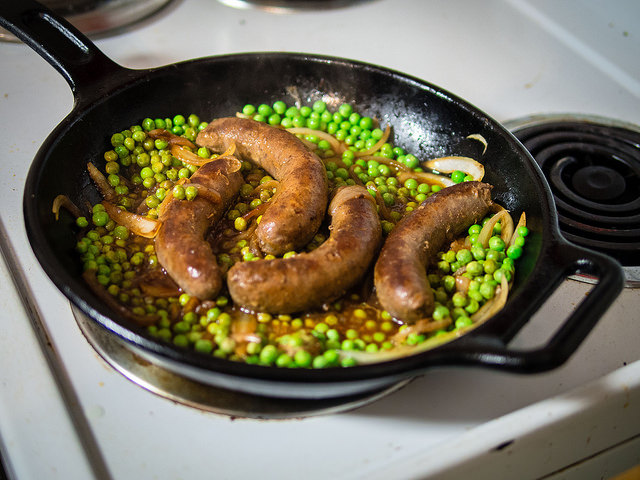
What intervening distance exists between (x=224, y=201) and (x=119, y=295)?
50 centimetres

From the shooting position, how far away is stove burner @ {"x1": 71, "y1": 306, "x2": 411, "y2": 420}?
171 centimetres

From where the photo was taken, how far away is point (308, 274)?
5.87ft

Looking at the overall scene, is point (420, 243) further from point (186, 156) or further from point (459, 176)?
point (186, 156)

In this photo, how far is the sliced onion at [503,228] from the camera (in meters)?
2.19

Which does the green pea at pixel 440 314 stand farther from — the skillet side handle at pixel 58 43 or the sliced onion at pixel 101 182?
the skillet side handle at pixel 58 43

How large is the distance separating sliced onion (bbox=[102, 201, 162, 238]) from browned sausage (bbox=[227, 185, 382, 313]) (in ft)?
1.48

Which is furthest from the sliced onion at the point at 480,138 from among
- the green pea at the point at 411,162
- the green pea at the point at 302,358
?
the green pea at the point at 302,358

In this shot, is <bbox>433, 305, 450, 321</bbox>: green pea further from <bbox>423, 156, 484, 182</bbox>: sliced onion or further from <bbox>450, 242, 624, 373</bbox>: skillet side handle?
<bbox>423, 156, 484, 182</bbox>: sliced onion

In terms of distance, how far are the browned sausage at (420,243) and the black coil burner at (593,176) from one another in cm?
40

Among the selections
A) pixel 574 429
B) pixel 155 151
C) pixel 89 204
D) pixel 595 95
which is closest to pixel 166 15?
pixel 155 151

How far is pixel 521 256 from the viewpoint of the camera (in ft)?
6.91

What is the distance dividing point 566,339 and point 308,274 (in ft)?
2.40

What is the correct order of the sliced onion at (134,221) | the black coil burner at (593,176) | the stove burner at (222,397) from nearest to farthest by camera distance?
the stove burner at (222,397)
the sliced onion at (134,221)
the black coil burner at (593,176)

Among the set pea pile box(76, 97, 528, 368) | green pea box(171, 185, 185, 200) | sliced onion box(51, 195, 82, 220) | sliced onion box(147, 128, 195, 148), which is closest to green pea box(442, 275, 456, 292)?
pea pile box(76, 97, 528, 368)
